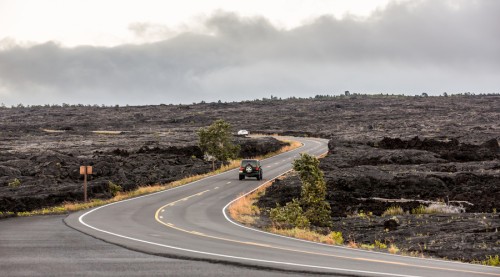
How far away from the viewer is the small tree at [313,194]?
29594 mm

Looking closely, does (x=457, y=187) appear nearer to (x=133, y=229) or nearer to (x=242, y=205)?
(x=242, y=205)

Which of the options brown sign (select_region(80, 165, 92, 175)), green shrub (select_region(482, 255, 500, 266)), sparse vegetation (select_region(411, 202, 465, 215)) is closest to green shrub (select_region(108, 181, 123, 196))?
brown sign (select_region(80, 165, 92, 175))

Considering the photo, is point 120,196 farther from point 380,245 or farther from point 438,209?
point 380,245

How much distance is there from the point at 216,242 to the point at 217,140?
4328 cm

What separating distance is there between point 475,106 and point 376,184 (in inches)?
4919

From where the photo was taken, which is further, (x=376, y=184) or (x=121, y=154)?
(x=121, y=154)

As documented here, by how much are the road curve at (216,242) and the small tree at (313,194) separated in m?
4.40

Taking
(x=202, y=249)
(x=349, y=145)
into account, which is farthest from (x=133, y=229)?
(x=349, y=145)

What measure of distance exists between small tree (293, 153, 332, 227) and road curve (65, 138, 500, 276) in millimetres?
4405

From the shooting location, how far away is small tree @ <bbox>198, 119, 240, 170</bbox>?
202ft

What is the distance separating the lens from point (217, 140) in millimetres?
62594

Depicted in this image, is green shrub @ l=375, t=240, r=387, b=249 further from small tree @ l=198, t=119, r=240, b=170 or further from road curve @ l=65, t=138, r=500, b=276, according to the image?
small tree @ l=198, t=119, r=240, b=170

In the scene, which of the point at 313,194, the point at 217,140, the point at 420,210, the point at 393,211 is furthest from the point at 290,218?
the point at 217,140

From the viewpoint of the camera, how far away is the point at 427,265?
51.0 ft
